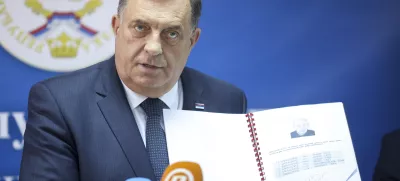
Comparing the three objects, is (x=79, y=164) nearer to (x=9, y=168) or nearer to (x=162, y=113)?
(x=162, y=113)

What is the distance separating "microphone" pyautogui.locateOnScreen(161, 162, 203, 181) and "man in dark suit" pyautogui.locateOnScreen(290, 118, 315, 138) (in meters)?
0.53

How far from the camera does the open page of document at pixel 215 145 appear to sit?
1579 millimetres

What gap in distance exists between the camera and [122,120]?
1.67m

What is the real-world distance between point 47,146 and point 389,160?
5.74 ft

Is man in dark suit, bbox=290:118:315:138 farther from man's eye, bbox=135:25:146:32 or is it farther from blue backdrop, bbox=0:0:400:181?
blue backdrop, bbox=0:0:400:181

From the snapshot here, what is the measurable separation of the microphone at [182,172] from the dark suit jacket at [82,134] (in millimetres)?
444

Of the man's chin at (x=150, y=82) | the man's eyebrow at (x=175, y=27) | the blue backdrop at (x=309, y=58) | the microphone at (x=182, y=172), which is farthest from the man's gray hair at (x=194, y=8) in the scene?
the blue backdrop at (x=309, y=58)

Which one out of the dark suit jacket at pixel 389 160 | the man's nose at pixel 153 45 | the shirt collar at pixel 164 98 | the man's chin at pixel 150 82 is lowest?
the dark suit jacket at pixel 389 160

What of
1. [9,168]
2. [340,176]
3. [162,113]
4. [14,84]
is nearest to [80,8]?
[14,84]

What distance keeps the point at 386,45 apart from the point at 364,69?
7.5 inches

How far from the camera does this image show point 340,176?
65.5 inches

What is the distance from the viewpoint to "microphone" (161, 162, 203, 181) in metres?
1.15

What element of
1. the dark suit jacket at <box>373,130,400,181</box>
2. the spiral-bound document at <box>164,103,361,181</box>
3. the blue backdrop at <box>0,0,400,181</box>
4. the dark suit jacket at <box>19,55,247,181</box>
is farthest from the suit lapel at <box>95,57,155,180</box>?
the dark suit jacket at <box>373,130,400,181</box>

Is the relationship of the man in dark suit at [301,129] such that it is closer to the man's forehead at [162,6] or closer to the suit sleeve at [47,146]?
the man's forehead at [162,6]
